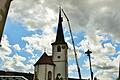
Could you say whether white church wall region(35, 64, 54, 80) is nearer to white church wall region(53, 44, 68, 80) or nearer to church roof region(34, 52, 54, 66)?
church roof region(34, 52, 54, 66)

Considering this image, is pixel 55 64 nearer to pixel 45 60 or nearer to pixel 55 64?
pixel 55 64

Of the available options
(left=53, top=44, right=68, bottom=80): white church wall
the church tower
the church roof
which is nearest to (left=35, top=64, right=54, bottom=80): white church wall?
the church roof

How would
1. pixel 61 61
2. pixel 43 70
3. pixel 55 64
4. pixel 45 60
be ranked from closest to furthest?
pixel 43 70
pixel 61 61
pixel 55 64
pixel 45 60

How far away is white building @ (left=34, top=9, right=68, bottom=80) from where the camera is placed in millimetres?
69625

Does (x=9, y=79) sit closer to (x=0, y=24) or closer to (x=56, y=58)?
(x=0, y=24)

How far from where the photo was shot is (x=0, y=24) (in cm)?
165

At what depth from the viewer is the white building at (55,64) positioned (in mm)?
69625

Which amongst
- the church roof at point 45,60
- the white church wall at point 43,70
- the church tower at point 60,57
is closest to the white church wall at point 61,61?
the church tower at point 60,57

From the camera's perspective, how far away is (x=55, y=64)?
7112cm

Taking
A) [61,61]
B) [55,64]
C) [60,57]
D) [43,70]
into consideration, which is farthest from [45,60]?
[61,61]

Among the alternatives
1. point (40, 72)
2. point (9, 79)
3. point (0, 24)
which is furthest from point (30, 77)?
point (0, 24)

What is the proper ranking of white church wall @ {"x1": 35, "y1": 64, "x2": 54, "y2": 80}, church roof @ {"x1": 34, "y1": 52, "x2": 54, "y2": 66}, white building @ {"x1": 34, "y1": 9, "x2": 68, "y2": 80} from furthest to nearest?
1. church roof @ {"x1": 34, "y1": 52, "x2": 54, "y2": 66}
2. white building @ {"x1": 34, "y1": 9, "x2": 68, "y2": 80}
3. white church wall @ {"x1": 35, "y1": 64, "x2": 54, "y2": 80}

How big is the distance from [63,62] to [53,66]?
8.59 ft

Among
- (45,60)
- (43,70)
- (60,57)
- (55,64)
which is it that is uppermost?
(60,57)
